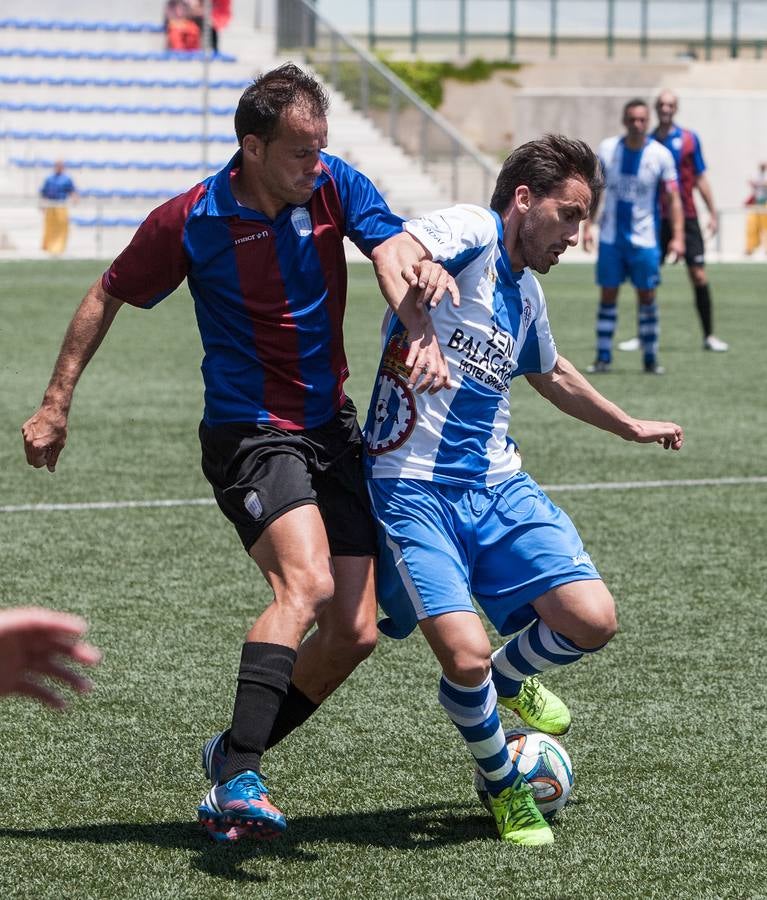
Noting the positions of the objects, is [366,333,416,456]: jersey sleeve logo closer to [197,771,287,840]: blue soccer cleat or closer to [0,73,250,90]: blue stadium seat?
[197,771,287,840]: blue soccer cleat

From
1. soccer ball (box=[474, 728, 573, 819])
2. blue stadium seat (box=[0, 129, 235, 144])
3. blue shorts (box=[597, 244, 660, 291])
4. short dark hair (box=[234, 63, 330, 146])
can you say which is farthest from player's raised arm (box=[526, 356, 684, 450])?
blue stadium seat (box=[0, 129, 235, 144])

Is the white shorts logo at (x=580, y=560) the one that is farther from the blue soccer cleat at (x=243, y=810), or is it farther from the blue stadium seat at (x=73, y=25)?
the blue stadium seat at (x=73, y=25)

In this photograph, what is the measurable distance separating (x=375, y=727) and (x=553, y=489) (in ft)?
12.5

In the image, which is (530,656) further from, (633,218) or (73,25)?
(73,25)

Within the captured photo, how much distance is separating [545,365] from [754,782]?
123 cm

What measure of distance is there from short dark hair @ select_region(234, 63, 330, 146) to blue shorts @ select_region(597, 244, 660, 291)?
29.6 ft

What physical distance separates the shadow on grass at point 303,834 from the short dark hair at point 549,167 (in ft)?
5.19

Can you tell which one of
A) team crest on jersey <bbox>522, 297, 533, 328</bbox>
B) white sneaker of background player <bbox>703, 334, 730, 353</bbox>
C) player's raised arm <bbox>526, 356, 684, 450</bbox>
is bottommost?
white sneaker of background player <bbox>703, 334, 730, 353</bbox>

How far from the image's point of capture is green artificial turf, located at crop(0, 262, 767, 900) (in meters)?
3.67

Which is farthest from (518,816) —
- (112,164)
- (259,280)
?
(112,164)

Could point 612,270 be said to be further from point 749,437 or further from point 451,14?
point 451,14

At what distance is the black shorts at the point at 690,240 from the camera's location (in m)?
14.2

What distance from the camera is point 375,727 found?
4668 millimetres

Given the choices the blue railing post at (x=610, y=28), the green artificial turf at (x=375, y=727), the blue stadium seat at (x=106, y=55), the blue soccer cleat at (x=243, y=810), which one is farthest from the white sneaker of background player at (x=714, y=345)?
the blue railing post at (x=610, y=28)
